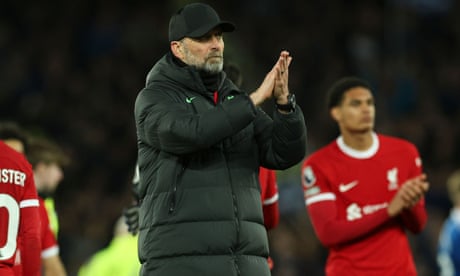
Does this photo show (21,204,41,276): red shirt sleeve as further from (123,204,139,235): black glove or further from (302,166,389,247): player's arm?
(302,166,389,247): player's arm

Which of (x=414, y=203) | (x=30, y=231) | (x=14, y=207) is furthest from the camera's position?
(x=414, y=203)

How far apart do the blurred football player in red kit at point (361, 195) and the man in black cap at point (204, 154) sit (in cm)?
134

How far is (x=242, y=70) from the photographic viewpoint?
14695mm

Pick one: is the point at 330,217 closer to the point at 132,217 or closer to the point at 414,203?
the point at 414,203

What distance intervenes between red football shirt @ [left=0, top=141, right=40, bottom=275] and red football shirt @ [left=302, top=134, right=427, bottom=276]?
186cm

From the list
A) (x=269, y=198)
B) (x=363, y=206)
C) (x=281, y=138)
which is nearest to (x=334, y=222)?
(x=363, y=206)

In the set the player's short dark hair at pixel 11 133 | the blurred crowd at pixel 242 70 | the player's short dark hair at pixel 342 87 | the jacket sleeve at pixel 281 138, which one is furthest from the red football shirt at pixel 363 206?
the blurred crowd at pixel 242 70

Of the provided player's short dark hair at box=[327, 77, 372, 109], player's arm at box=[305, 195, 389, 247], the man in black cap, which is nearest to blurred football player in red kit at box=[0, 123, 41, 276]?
the man in black cap

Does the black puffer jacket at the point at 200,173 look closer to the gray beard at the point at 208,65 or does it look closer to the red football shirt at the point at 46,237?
the gray beard at the point at 208,65

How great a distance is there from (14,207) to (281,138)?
1.38 meters

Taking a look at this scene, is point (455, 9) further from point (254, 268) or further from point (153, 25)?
point (254, 268)

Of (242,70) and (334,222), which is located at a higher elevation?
(334,222)

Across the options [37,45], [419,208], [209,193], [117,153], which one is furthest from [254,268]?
[37,45]

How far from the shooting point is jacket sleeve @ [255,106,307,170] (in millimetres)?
5594
